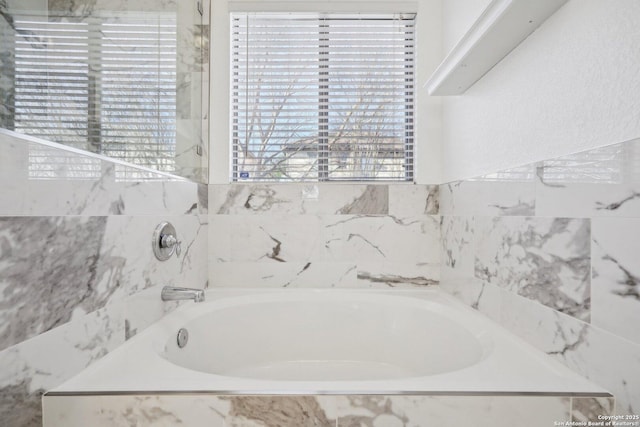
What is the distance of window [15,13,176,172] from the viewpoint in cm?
77

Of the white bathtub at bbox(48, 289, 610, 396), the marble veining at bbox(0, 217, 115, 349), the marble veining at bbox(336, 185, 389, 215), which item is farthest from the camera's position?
the marble veining at bbox(336, 185, 389, 215)

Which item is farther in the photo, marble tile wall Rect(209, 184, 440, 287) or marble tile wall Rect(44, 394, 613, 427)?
marble tile wall Rect(209, 184, 440, 287)

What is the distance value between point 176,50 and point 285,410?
1.51m

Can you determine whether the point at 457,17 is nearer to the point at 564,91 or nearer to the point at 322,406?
the point at 564,91

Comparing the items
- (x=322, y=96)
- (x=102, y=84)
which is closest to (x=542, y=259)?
(x=322, y=96)

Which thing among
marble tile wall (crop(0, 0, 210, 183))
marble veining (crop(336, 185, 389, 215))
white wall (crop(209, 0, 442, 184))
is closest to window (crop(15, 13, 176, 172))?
marble tile wall (crop(0, 0, 210, 183))

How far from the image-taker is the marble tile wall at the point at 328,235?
1.67m

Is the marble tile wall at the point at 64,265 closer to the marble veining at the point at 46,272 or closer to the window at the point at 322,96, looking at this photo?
the marble veining at the point at 46,272

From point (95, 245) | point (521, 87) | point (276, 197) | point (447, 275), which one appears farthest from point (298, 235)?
point (521, 87)

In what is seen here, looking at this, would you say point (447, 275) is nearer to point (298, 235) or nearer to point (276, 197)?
point (298, 235)

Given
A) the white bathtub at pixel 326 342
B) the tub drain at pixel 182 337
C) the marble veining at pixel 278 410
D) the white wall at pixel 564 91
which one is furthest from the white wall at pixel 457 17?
the tub drain at pixel 182 337

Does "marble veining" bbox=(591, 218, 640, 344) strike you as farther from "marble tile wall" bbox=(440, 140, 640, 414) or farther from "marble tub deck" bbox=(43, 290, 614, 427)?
"marble tub deck" bbox=(43, 290, 614, 427)

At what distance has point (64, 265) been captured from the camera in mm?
747

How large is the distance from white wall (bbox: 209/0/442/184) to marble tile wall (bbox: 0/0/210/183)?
0.17 ft
